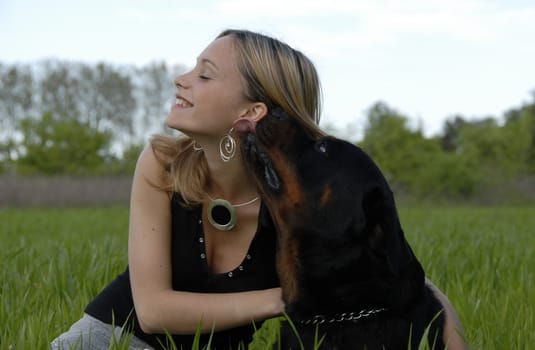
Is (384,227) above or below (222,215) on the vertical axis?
above

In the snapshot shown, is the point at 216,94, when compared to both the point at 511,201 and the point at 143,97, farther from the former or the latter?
the point at 143,97

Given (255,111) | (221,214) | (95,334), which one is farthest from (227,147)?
(95,334)

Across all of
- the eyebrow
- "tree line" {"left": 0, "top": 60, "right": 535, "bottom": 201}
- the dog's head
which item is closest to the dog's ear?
the dog's head

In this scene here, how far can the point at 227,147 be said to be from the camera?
211cm

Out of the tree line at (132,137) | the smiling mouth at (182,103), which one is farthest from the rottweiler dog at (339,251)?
the tree line at (132,137)

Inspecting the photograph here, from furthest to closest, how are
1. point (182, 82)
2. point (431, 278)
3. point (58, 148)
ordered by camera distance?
point (58, 148), point (431, 278), point (182, 82)

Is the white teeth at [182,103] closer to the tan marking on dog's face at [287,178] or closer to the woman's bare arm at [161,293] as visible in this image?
the woman's bare arm at [161,293]

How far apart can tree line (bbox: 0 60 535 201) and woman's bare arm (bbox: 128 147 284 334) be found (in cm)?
2424

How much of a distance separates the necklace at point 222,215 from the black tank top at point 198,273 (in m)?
0.05

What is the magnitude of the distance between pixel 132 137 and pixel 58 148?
501 cm

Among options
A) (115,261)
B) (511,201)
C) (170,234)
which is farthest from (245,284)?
(511,201)

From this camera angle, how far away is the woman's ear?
205 cm

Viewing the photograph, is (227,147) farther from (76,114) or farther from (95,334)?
(76,114)

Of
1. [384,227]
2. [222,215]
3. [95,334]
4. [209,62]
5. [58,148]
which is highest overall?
[209,62]
